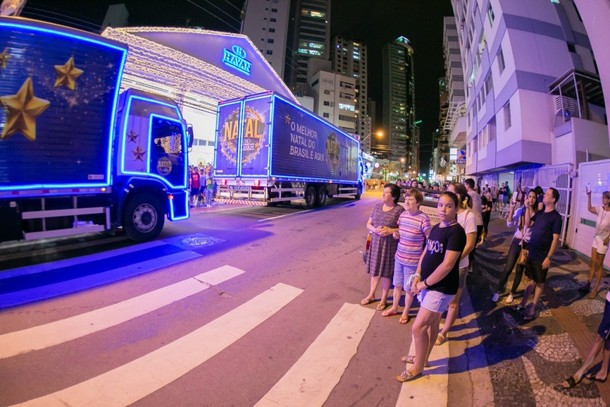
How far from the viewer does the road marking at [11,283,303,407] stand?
222 cm

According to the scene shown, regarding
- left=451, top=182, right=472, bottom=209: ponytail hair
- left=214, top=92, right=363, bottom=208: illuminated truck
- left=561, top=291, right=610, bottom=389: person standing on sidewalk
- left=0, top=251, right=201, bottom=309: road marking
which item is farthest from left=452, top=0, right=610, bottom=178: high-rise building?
left=0, top=251, right=201, bottom=309: road marking

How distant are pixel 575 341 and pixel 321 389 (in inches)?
132

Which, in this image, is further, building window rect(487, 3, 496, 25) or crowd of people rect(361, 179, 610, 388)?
building window rect(487, 3, 496, 25)

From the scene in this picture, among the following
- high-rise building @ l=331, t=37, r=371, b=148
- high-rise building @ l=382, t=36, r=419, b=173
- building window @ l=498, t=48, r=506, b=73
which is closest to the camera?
building window @ l=498, t=48, r=506, b=73

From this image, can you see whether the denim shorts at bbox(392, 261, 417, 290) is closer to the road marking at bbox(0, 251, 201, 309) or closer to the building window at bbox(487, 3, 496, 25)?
the road marking at bbox(0, 251, 201, 309)

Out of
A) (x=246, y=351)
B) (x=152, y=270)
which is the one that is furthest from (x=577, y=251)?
(x=152, y=270)

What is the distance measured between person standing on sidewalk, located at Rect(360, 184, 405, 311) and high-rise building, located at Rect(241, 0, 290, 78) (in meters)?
86.7

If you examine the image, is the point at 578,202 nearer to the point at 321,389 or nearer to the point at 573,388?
the point at 573,388

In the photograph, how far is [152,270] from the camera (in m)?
5.07

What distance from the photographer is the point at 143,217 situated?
686 centimetres

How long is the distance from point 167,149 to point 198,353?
230 inches

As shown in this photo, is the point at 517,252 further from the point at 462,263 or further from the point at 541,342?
the point at 462,263

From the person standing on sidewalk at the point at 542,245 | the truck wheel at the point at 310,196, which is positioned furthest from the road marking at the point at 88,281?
the truck wheel at the point at 310,196

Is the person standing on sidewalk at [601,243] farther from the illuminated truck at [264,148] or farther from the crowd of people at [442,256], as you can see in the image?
the illuminated truck at [264,148]
